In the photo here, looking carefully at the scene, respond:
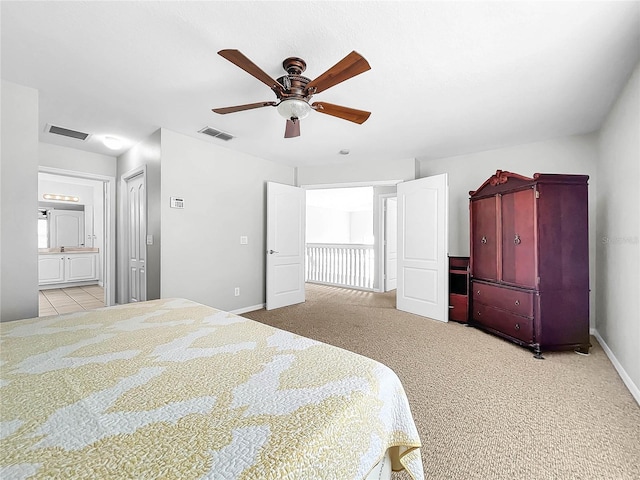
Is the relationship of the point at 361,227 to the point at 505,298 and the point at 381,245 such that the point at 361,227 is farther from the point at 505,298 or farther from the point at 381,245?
the point at 505,298

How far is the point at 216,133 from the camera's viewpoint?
3371 millimetres

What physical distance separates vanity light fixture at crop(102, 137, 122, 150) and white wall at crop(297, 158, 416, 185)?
255cm

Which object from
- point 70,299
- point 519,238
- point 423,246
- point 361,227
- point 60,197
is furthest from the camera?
point 361,227

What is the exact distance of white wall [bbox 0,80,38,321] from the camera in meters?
2.24

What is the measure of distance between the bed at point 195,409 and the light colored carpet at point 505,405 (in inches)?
30.3

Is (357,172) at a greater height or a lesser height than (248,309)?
greater

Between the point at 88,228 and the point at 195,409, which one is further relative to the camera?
the point at 88,228

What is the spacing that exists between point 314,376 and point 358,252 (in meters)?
5.56

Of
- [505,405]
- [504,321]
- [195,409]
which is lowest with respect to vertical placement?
[505,405]

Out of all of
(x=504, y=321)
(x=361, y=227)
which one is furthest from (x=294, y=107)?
(x=361, y=227)

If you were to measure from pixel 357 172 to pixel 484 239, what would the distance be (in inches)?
83.6

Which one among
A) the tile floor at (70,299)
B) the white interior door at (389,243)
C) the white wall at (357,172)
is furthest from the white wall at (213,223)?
the white interior door at (389,243)

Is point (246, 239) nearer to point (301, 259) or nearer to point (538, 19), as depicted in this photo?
point (301, 259)

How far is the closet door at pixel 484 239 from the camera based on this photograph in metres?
3.19
